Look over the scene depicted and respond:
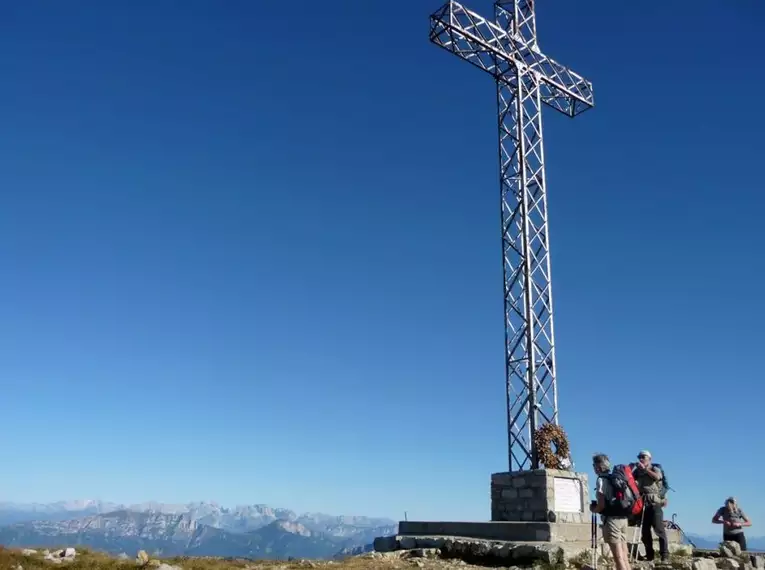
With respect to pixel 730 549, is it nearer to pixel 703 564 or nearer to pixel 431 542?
pixel 703 564

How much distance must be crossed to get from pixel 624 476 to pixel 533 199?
13.3 meters

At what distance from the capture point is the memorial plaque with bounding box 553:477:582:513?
1712 cm

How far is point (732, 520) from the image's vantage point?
16.4 m

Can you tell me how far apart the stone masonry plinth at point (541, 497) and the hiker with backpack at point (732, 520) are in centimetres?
324

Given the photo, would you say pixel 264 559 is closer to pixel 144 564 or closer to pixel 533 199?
pixel 144 564

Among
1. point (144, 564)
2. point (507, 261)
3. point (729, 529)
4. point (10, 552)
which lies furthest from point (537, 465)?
point (10, 552)

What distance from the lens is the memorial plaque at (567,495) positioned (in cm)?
1712

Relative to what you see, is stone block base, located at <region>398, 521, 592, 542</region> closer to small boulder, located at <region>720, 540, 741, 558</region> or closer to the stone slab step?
the stone slab step

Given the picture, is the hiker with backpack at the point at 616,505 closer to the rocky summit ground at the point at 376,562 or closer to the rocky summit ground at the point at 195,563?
the rocky summit ground at the point at 376,562

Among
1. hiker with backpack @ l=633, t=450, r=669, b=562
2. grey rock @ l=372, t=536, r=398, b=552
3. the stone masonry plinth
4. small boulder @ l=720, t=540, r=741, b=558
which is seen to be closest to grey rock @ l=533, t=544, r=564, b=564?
hiker with backpack @ l=633, t=450, r=669, b=562

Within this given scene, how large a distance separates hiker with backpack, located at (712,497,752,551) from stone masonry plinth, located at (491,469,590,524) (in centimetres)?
324

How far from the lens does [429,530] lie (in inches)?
668

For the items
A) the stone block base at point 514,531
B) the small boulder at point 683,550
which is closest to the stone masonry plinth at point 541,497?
the stone block base at point 514,531

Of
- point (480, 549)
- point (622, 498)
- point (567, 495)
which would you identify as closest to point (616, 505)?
point (622, 498)
